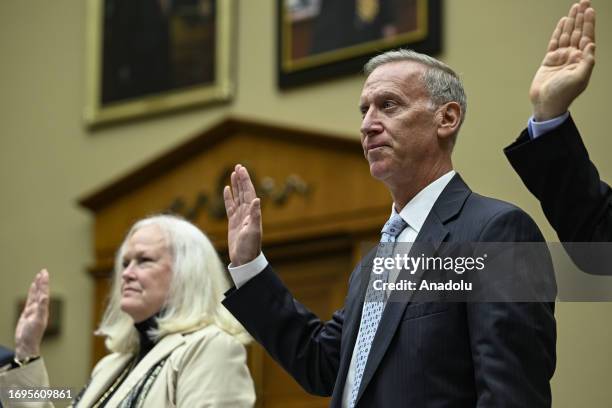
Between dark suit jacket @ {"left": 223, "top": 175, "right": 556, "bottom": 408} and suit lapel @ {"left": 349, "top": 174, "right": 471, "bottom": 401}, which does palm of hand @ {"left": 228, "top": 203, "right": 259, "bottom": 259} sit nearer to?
dark suit jacket @ {"left": 223, "top": 175, "right": 556, "bottom": 408}

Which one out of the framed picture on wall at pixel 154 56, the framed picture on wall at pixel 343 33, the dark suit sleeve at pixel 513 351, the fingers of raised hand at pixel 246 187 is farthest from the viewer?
the framed picture on wall at pixel 154 56

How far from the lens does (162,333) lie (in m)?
4.31

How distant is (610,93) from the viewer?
6324 millimetres

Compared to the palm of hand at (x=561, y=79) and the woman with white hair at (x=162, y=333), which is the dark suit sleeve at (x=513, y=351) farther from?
the woman with white hair at (x=162, y=333)

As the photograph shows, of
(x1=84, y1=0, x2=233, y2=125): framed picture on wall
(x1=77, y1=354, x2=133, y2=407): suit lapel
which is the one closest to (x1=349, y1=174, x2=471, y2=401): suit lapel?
(x1=77, y1=354, x2=133, y2=407): suit lapel

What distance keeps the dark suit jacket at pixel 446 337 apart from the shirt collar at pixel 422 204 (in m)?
0.03

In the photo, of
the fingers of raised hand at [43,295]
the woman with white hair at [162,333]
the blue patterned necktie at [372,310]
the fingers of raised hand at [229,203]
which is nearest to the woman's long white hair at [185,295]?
the woman with white hair at [162,333]

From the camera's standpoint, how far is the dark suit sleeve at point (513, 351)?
251 centimetres

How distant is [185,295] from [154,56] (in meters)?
4.91

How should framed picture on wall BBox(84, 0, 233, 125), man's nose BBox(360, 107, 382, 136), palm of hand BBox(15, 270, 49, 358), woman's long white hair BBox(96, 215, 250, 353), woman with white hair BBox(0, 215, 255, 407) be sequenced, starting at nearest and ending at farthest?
1. man's nose BBox(360, 107, 382, 136)
2. woman with white hair BBox(0, 215, 255, 407)
3. woman's long white hair BBox(96, 215, 250, 353)
4. palm of hand BBox(15, 270, 49, 358)
5. framed picture on wall BBox(84, 0, 233, 125)

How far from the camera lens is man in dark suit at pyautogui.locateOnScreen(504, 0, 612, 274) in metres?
2.77

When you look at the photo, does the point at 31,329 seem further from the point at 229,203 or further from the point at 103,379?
the point at 229,203

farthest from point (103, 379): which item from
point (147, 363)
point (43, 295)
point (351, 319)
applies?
point (351, 319)

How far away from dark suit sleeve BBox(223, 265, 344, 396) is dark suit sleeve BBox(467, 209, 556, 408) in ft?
2.19
